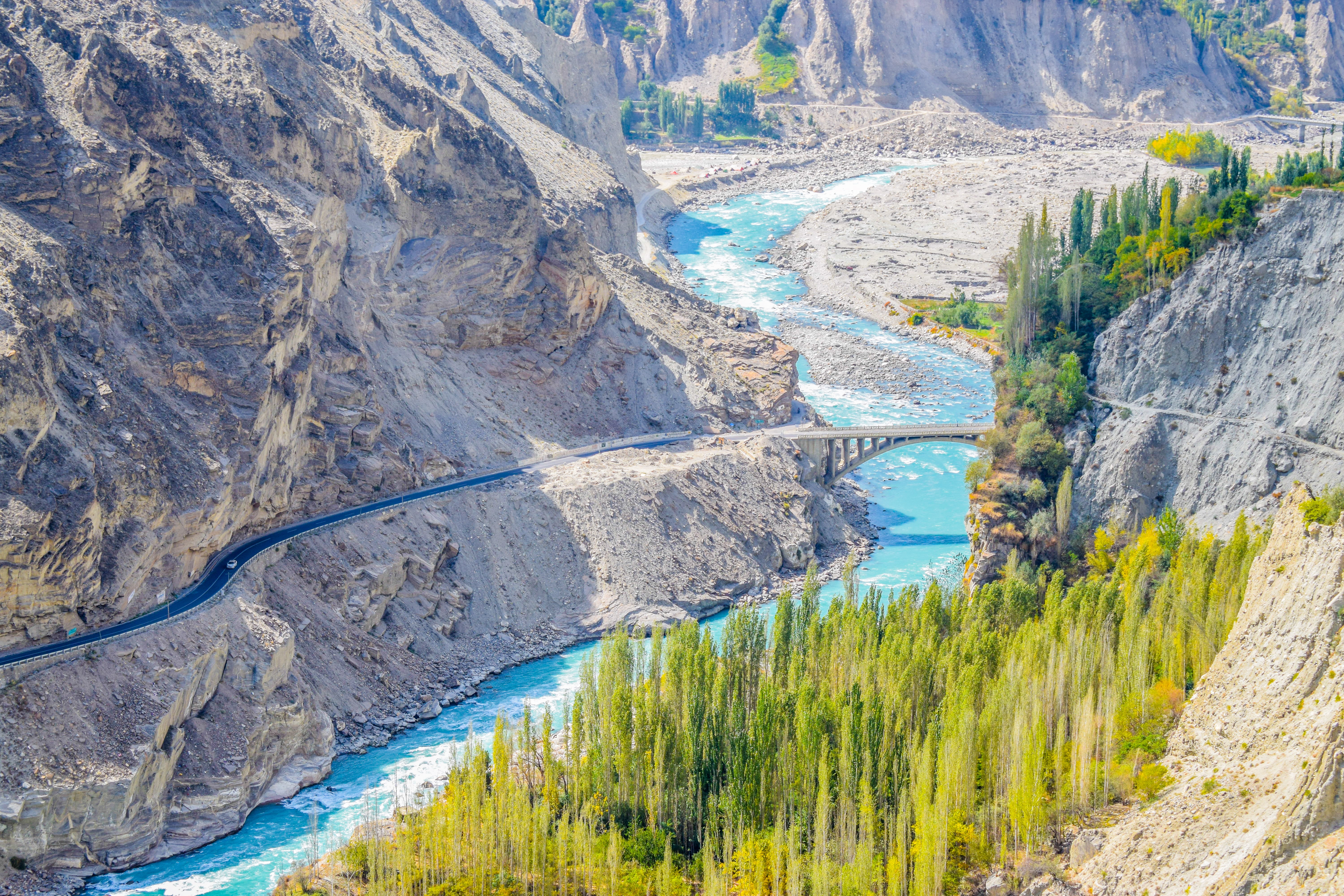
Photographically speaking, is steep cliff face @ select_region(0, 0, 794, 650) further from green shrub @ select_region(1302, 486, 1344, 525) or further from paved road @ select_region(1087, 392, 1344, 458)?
green shrub @ select_region(1302, 486, 1344, 525)

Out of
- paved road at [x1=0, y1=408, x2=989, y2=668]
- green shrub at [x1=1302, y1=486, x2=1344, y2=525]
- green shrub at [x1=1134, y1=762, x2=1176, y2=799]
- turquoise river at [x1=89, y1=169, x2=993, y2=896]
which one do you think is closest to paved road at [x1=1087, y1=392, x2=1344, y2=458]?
turquoise river at [x1=89, y1=169, x2=993, y2=896]

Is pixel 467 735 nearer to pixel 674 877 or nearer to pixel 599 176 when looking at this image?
pixel 674 877

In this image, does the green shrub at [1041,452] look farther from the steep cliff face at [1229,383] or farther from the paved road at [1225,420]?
the paved road at [1225,420]

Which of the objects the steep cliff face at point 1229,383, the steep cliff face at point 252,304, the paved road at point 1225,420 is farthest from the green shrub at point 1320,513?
the steep cliff face at point 252,304

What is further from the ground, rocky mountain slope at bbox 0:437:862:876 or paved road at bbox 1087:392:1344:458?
paved road at bbox 1087:392:1344:458

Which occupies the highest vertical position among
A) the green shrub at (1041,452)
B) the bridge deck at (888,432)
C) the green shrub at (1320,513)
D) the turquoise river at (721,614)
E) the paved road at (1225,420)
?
the green shrub at (1320,513)
